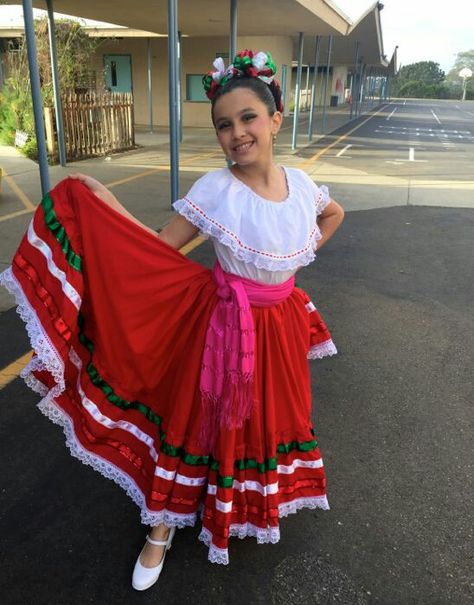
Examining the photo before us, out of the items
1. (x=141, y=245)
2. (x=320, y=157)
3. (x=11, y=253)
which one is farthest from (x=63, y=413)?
(x=320, y=157)

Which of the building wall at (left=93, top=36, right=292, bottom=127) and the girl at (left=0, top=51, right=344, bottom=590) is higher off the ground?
the building wall at (left=93, top=36, right=292, bottom=127)

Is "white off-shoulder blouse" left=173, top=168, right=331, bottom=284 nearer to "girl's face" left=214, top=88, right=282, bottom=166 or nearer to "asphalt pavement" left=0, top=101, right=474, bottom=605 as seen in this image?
"girl's face" left=214, top=88, right=282, bottom=166

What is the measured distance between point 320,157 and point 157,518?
516 inches

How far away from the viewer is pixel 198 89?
20.2 meters

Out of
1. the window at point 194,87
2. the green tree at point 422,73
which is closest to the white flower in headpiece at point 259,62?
the window at point 194,87

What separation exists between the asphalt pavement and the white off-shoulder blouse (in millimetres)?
1158

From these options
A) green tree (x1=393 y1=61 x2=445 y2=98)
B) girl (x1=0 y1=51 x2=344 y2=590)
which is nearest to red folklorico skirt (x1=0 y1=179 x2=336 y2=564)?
girl (x1=0 y1=51 x2=344 y2=590)

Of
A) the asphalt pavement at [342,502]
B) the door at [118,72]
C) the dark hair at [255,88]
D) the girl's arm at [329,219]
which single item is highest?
the door at [118,72]

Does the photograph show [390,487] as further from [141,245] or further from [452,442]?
[141,245]

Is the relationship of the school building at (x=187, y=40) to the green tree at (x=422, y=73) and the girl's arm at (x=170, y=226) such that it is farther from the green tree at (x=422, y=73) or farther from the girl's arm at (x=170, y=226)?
the green tree at (x=422, y=73)

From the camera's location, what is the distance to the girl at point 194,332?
5.93 ft

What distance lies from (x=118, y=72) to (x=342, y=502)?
860 inches

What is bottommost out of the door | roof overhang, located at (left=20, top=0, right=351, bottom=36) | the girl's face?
the girl's face

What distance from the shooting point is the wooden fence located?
11.5 m
